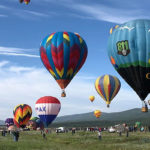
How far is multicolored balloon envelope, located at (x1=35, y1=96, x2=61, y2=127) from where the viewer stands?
57375mm

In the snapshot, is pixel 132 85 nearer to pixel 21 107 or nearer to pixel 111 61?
pixel 111 61

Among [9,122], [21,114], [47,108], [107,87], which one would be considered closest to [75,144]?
[47,108]

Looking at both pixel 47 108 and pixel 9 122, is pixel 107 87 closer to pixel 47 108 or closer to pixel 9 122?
pixel 47 108

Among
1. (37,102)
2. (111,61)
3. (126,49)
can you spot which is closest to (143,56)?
(126,49)

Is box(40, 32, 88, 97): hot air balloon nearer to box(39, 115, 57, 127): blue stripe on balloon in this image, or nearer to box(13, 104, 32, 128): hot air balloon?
box(39, 115, 57, 127): blue stripe on balloon

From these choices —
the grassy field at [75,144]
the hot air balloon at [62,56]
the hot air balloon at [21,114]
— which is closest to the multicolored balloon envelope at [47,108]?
the hot air balloon at [62,56]

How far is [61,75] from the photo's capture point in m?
47.6

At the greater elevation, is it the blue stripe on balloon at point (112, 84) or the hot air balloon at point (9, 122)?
the blue stripe on balloon at point (112, 84)

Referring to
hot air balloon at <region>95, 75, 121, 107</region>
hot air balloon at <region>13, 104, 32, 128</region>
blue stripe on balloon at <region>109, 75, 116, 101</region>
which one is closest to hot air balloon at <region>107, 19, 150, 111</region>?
hot air balloon at <region>95, 75, 121, 107</region>

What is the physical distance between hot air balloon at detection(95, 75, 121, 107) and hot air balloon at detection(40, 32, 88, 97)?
14738 mm

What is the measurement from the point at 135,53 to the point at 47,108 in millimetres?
25260

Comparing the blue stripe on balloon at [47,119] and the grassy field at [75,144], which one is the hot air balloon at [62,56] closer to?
the grassy field at [75,144]

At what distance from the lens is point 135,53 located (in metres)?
37.0

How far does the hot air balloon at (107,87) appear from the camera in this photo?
2437 inches
